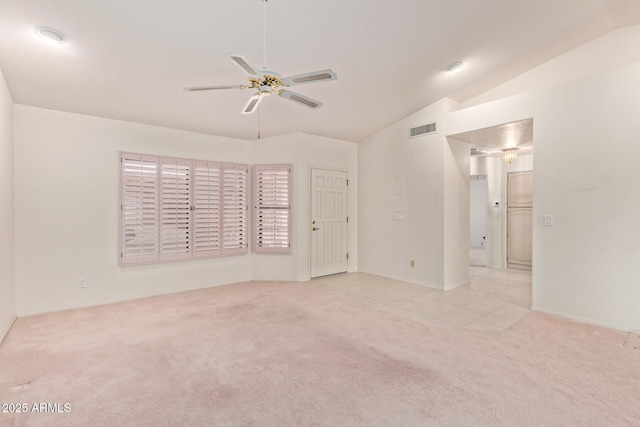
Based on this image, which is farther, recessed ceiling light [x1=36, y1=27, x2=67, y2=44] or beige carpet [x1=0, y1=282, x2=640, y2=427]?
recessed ceiling light [x1=36, y1=27, x2=67, y2=44]

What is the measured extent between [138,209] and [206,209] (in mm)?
974

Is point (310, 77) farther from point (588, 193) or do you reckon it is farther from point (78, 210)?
point (78, 210)

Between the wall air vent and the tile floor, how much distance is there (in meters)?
2.57

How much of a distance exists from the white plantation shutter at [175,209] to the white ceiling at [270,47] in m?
0.71

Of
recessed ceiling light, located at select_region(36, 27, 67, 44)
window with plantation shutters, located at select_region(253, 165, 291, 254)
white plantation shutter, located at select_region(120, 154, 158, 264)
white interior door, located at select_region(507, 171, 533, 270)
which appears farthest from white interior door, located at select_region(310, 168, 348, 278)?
recessed ceiling light, located at select_region(36, 27, 67, 44)

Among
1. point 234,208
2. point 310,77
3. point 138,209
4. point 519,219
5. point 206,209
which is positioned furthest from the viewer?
point 519,219

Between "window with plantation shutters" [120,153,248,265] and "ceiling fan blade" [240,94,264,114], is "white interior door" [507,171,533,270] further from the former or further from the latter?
"ceiling fan blade" [240,94,264,114]

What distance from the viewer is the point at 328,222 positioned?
5.93m

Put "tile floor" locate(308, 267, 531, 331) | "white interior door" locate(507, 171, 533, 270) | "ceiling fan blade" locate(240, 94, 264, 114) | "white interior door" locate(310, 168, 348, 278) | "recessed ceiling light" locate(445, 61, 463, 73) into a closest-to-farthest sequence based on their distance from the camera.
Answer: "ceiling fan blade" locate(240, 94, 264, 114) < "tile floor" locate(308, 267, 531, 331) < "recessed ceiling light" locate(445, 61, 463, 73) < "white interior door" locate(310, 168, 348, 278) < "white interior door" locate(507, 171, 533, 270)

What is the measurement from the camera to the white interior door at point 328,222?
5.72 meters

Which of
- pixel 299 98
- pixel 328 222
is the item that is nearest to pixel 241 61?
pixel 299 98

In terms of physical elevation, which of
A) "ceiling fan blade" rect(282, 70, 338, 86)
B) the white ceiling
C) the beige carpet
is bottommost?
the beige carpet

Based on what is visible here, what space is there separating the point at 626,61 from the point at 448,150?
84.9 inches

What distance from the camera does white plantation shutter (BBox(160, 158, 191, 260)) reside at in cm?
462
